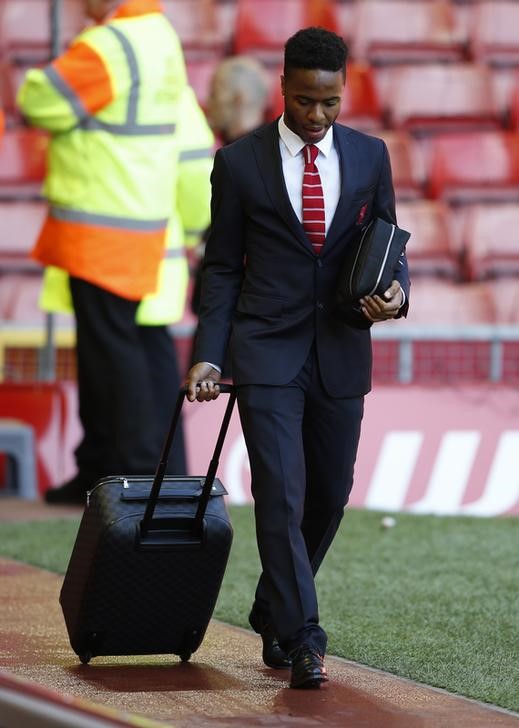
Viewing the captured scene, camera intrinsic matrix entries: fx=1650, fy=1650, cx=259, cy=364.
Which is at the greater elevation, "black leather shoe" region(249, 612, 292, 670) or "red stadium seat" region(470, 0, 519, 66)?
"red stadium seat" region(470, 0, 519, 66)

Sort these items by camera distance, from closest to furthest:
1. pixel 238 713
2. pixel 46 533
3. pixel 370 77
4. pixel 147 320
→ pixel 238 713 < pixel 46 533 < pixel 147 320 < pixel 370 77

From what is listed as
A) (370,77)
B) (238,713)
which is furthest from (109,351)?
(370,77)

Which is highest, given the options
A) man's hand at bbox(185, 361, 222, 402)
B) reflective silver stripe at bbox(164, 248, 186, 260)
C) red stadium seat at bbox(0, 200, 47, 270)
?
man's hand at bbox(185, 361, 222, 402)

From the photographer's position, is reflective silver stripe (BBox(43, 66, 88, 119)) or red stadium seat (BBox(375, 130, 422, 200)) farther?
red stadium seat (BBox(375, 130, 422, 200))

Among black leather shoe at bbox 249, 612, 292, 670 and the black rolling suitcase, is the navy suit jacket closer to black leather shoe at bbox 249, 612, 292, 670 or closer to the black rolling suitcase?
the black rolling suitcase

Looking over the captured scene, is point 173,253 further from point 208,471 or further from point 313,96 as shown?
point 313,96

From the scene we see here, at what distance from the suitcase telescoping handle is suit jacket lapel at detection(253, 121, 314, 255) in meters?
0.45

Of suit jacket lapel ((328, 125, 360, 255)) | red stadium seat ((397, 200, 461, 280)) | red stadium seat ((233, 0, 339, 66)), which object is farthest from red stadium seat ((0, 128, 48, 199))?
suit jacket lapel ((328, 125, 360, 255))

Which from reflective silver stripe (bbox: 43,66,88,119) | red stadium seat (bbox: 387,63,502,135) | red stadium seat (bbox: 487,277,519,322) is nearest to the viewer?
reflective silver stripe (bbox: 43,66,88,119)

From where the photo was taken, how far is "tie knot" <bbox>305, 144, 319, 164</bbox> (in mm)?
4352

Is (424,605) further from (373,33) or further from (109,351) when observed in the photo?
(373,33)

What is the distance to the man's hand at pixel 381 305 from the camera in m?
4.19

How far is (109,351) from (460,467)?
2.00 m

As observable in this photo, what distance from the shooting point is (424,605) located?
557 cm
